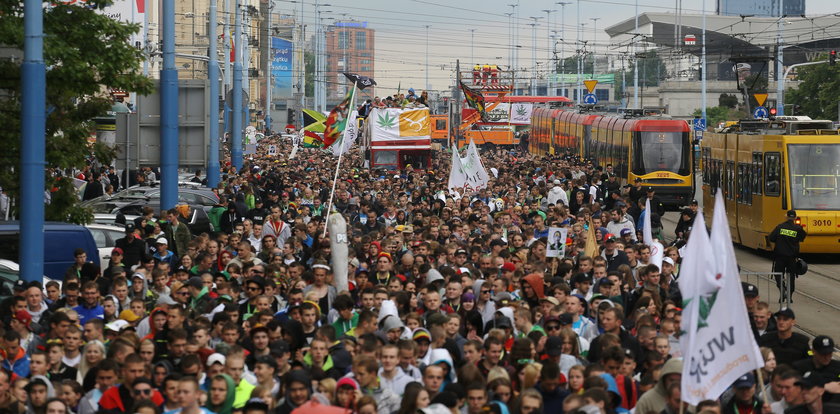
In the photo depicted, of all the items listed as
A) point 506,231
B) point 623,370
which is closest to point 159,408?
point 623,370

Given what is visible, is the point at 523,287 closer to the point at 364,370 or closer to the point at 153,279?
the point at 153,279

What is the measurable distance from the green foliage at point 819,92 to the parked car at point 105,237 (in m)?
54.0

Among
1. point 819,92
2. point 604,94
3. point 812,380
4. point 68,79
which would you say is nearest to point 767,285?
point 68,79

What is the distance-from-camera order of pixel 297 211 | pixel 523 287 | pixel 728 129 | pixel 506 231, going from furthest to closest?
pixel 728 129 → pixel 297 211 → pixel 506 231 → pixel 523 287

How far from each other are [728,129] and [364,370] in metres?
23.3

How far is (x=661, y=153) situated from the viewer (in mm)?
41469

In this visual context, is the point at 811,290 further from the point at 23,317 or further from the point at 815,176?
the point at 23,317

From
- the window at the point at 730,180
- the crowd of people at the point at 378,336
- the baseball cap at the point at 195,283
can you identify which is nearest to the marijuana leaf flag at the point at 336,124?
the crowd of people at the point at 378,336

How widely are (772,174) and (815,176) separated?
0.77m

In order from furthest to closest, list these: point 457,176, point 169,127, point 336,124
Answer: point 457,176
point 336,124
point 169,127

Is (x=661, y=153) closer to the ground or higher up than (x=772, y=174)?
higher up

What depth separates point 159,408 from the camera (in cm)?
927

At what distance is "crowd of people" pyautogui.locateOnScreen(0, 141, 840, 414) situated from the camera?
9617mm

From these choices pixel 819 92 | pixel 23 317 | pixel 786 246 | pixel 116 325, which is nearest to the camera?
pixel 116 325
